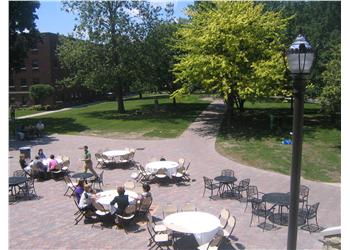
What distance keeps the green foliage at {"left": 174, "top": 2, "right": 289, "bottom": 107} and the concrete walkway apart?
6.40 meters

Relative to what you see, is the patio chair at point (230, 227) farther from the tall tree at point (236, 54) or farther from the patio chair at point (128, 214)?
the tall tree at point (236, 54)

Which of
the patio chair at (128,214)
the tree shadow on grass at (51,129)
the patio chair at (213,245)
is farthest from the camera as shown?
the tree shadow on grass at (51,129)

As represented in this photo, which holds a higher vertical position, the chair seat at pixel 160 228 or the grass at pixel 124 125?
the grass at pixel 124 125

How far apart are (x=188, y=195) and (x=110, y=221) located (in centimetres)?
398

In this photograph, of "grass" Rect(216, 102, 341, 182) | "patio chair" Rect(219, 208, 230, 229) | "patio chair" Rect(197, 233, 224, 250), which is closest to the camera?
"patio chair" Rect(197, 233, 224, 250)

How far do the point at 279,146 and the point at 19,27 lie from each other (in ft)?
86.7

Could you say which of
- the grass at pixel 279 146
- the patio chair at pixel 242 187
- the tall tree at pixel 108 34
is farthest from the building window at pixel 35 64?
the patio chair at pixel 242 187

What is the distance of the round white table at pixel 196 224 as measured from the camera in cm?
1109

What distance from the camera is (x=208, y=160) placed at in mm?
22922

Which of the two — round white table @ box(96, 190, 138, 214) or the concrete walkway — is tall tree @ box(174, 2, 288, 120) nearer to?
the concrete walkway

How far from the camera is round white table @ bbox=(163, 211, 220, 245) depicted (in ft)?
36.4

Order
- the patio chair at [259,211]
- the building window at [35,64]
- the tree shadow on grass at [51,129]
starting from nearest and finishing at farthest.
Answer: the patio chair at [259,211] < the tree shadow on grass at [51,129] < the building window at [35,64]

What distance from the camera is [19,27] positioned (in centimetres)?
3747

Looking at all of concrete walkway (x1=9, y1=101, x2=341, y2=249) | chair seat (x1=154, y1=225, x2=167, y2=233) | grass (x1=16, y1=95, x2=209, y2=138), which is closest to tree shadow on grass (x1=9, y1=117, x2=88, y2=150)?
grass (x1=16, y1=95, x2=209, y2=138)
